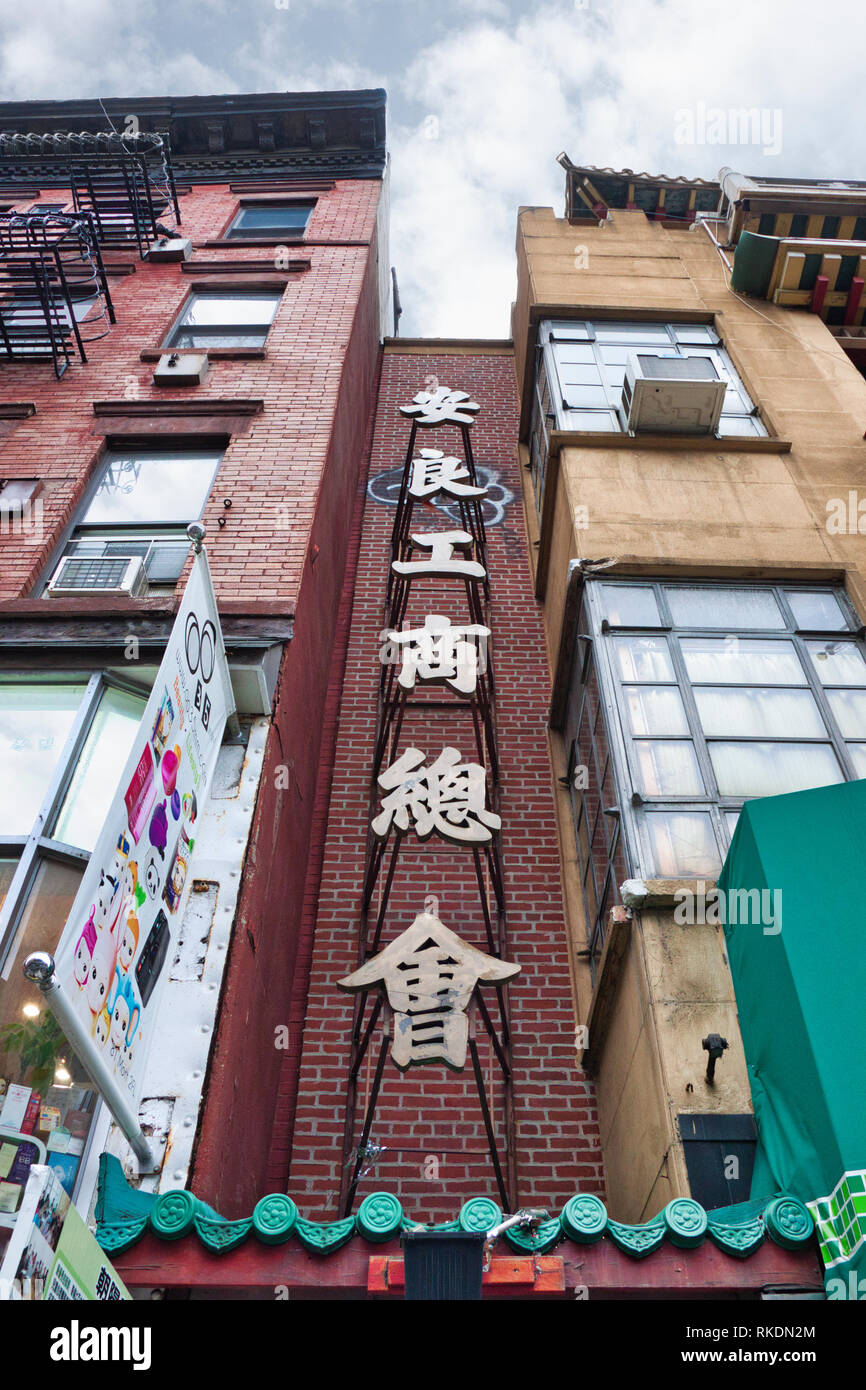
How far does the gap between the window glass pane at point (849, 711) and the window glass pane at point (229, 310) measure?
30.5ft

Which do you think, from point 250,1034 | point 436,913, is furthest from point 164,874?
point 436,913

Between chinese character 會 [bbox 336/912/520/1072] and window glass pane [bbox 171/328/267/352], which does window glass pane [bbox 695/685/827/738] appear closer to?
chinese character 會 [bbox 336/912/520/1072]

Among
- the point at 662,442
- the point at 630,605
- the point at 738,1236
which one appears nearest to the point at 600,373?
the point at 662,442

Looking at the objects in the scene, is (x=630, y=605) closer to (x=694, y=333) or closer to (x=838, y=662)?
(x=838, y=662)

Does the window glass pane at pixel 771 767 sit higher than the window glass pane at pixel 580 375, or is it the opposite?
the window glass pane at pixel 580 375

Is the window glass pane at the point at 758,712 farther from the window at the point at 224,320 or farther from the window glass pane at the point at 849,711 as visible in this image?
the window at the point at 224,320

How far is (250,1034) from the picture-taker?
6.45 m

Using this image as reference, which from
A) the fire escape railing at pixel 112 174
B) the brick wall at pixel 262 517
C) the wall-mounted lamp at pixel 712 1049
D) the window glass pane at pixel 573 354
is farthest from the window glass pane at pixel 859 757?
the fire escape railing at pixel 112 174

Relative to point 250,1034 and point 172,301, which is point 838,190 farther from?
point 250,1034

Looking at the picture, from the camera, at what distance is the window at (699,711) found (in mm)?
6785

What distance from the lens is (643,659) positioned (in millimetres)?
7902

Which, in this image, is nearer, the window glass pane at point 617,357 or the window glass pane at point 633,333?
the window glass pane at point 617,357

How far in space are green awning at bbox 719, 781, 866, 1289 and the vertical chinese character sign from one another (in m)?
3.24
